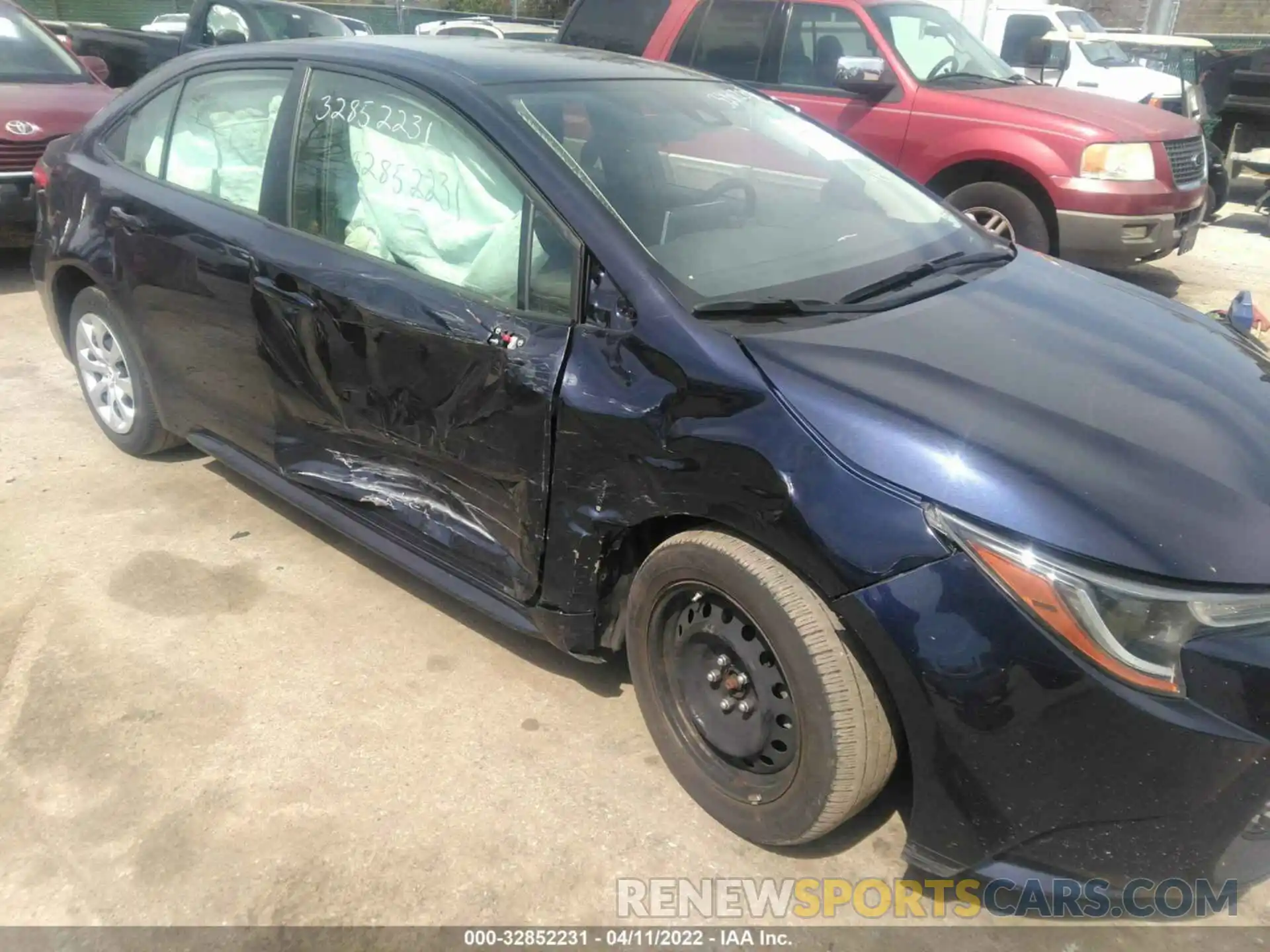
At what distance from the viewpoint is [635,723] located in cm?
274

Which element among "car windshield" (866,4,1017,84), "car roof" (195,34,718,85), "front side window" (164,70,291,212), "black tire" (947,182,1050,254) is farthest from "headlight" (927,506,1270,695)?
"car windshield" (866,4,1017,84)

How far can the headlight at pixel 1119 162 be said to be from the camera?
6.03 m

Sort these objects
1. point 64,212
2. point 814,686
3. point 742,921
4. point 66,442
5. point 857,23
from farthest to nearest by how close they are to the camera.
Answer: point 857,23 < point 66,442 < point 64,212 < point 742,921 < point 814,686

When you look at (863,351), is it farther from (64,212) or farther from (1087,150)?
(1087,150)

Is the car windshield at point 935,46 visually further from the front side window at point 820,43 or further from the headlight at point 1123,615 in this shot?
the headlight at point 1123,615

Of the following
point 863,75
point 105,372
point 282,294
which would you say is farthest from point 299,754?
point 863,75

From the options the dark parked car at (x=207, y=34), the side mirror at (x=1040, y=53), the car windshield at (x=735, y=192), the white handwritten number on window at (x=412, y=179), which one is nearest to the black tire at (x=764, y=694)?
the car windshield at (x=735, y=192)

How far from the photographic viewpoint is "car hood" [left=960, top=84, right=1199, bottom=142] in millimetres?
6117

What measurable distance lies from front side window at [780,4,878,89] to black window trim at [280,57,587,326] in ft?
15.3

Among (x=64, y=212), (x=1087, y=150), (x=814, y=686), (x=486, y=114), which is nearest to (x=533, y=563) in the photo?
(x=814, y=686)

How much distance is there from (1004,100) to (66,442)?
574 cm

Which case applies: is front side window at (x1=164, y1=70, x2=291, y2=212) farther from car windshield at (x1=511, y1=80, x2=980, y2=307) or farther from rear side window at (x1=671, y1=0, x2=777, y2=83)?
rear side window at (x1=671, y1=0, x2=777, y2=83)

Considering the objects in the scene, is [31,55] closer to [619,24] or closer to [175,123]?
[619,24]

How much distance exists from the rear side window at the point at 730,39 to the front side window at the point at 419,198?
15.3 feet
